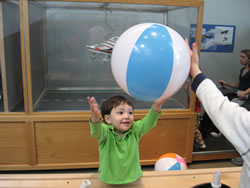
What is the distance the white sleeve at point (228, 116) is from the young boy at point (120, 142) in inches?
13.9

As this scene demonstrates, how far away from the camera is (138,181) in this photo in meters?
0.99

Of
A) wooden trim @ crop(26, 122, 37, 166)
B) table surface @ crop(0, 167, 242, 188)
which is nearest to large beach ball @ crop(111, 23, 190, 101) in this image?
table surface @ crop(0, 167, 242, 188)

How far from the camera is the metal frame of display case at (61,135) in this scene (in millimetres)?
2025

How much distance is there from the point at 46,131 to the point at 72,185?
1245mm

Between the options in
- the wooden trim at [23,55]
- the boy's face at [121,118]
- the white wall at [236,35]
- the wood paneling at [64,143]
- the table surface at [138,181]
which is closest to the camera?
the table surface at [138,181]

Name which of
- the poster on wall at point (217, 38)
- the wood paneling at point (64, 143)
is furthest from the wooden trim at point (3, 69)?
the poster on wall at point (217, 38)

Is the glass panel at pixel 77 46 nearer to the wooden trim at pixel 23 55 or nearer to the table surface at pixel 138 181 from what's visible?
the wooden trim at pixel 23 55

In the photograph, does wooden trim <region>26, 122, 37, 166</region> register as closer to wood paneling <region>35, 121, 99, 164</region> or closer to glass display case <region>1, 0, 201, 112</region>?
wood paneling <region>35, 121, 99, 164</region>

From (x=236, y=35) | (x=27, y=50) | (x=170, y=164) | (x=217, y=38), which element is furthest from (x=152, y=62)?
(x=236, y=35)

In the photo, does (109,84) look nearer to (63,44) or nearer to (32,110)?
(63,44)

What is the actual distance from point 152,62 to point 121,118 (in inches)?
15.2

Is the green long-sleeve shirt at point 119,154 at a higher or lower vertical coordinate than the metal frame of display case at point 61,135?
higher

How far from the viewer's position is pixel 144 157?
2.28 meters

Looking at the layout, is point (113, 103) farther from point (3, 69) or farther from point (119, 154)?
point (3, 69)
